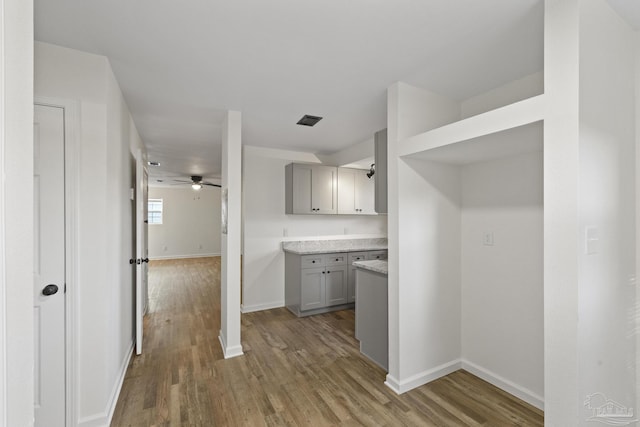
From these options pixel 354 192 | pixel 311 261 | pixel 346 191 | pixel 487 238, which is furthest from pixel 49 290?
pixel 354 192

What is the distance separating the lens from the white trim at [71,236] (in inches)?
72.1

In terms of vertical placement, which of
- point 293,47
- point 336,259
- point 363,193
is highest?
point 293,47

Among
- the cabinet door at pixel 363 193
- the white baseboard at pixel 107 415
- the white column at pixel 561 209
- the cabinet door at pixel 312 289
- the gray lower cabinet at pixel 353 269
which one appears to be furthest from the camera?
the cabinet door at pixel 363 193

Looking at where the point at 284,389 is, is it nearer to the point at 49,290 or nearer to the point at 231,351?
the point at 231,351

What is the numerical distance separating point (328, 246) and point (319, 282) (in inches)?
25.3

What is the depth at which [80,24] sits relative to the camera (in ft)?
5.37

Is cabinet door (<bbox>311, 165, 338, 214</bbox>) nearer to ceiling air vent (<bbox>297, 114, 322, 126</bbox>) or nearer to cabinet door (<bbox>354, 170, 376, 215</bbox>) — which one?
cabinet door (<bbox>354, 170, 376, 215</bbox>)

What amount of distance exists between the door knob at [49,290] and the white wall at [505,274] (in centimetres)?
303

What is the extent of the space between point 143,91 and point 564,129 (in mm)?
2900

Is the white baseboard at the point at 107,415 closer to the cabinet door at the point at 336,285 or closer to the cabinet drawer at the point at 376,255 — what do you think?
the cabinet door at the point at 336,285

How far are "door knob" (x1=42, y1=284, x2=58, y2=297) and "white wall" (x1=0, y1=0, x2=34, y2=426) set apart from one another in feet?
4.02

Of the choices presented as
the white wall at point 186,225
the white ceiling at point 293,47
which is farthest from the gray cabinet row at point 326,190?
the white wall at point 186,225

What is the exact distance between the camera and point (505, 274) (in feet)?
7.71

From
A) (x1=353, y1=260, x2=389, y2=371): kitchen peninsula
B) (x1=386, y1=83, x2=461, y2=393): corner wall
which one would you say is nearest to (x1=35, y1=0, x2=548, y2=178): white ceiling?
(x1=386, y1=83, x2=461, y2=393): corner wall
